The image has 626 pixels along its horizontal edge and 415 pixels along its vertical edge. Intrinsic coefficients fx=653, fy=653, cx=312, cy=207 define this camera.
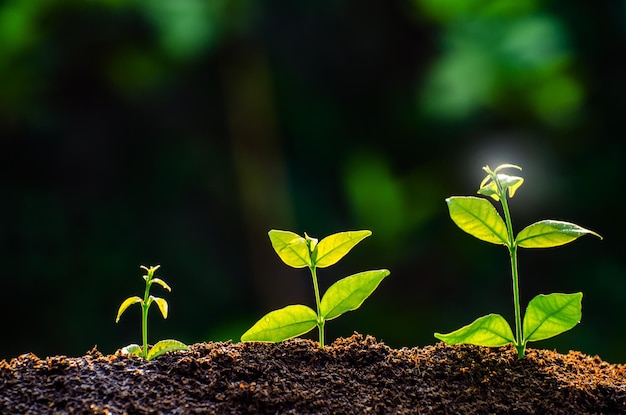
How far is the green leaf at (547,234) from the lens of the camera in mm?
623

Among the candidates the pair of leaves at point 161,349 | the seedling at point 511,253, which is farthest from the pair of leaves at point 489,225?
the pair of leaves at point 161,349

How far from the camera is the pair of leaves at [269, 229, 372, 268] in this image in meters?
0.64

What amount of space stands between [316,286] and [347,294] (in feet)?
0.10

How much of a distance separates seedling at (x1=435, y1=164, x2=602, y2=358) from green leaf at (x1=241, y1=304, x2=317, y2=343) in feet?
0.44

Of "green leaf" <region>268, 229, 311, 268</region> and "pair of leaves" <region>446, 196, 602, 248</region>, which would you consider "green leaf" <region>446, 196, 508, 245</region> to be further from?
"green leaf" <region>268, 229, 311, 268</region>

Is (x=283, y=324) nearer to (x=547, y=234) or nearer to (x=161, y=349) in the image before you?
(x=161, y=349)

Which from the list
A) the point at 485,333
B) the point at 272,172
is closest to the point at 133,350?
the point at 485,333

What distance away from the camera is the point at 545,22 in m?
2.31

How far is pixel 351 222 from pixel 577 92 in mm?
976

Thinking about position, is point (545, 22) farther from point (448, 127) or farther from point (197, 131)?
point (197, 131)

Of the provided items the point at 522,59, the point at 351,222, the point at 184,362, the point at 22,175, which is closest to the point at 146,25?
the point at 22,175

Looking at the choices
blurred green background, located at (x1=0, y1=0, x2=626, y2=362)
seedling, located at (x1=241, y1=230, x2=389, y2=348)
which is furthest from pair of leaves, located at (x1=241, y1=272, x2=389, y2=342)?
blurred green background, located at (x1=0, y1=0, x2=626, y2=362)

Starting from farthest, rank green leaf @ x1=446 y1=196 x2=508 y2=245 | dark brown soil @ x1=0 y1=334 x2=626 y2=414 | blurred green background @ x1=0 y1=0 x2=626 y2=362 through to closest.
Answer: blurred green background @ x1=0 y1=0 x2=626 y2=362, green leaf @ x1=446 y1=196 x2=508 y2=245, dark brown soil @ x1=0 y1=334 x2=626 y2=414

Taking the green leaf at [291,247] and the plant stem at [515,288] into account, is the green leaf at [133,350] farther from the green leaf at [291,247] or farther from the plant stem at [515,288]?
the plant stem at [515,288]
